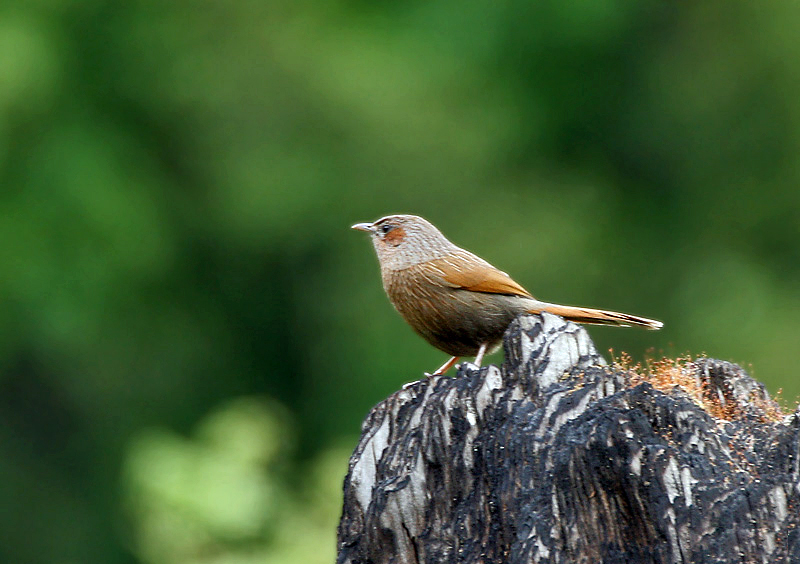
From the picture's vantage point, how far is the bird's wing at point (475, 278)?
6.41 meters

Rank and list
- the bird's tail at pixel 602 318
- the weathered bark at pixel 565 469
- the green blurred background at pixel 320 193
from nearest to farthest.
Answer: the weathered bark at pixel 565 469 < the bird's tail at pixel 602 318 < the green blurred background at pixel 320 193

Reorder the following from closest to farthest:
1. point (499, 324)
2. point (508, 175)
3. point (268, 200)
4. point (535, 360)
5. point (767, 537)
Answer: point (767, 537)
point (535, 360)
point (499, 324)
point (268, 200)
point (508, 175)

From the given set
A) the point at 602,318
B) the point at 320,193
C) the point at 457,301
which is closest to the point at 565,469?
the point at 602,318

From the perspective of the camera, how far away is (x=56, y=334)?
16344mm

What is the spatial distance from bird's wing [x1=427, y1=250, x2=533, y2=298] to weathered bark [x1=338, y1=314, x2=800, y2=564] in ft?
4.15

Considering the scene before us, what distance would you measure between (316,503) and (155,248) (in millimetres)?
7293

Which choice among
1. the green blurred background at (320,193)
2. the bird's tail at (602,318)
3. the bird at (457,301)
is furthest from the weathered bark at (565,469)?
the green blurred background at (320,193)

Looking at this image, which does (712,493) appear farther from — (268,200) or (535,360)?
(268,200)

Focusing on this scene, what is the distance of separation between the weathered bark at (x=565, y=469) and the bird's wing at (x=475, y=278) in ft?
4.15

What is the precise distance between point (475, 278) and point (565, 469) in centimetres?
221

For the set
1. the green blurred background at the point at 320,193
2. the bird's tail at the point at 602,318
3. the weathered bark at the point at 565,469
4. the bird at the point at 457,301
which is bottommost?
the weathered bark at the point at 565,469

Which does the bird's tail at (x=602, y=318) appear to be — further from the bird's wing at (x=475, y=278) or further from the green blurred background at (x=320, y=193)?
the green blurred background at (x=320, y=193)

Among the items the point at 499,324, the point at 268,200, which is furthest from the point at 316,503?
the point at 268,200

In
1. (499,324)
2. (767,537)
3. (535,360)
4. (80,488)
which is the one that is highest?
(80,488)
